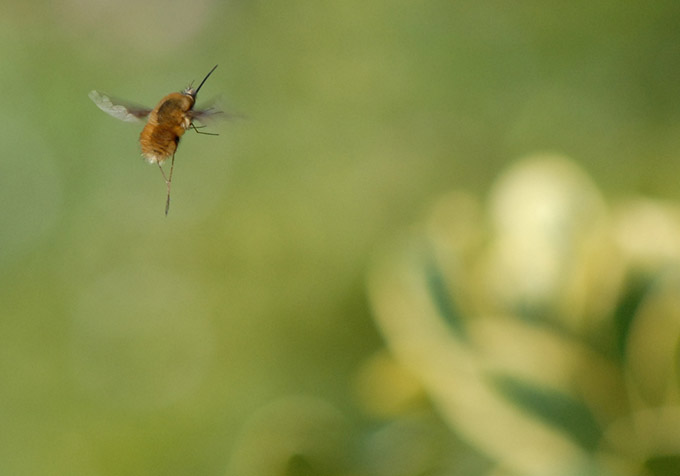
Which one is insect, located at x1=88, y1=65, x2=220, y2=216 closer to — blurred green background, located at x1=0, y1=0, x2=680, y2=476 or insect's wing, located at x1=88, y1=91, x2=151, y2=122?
insect's wing, located at x1=88, y1=91, x2=151, y2=122

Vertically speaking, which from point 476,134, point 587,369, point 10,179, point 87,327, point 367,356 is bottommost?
A: point 587,369

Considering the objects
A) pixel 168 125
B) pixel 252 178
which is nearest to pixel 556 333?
pixel 168 125

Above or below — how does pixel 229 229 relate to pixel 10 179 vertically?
below

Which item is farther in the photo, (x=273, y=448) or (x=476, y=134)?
(x=476, y=134)

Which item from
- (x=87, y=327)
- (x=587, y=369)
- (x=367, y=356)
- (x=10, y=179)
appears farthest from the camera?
(x=10, y=179)

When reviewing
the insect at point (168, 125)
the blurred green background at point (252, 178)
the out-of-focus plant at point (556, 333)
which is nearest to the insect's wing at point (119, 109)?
the insect at point (168, 125)

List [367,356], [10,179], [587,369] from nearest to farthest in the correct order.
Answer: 1. [587,369]
2. [367,356]
3. [10,179]

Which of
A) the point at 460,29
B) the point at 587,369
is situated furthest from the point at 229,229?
the point at 587,369

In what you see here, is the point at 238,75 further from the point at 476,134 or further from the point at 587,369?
the point at 587,369
